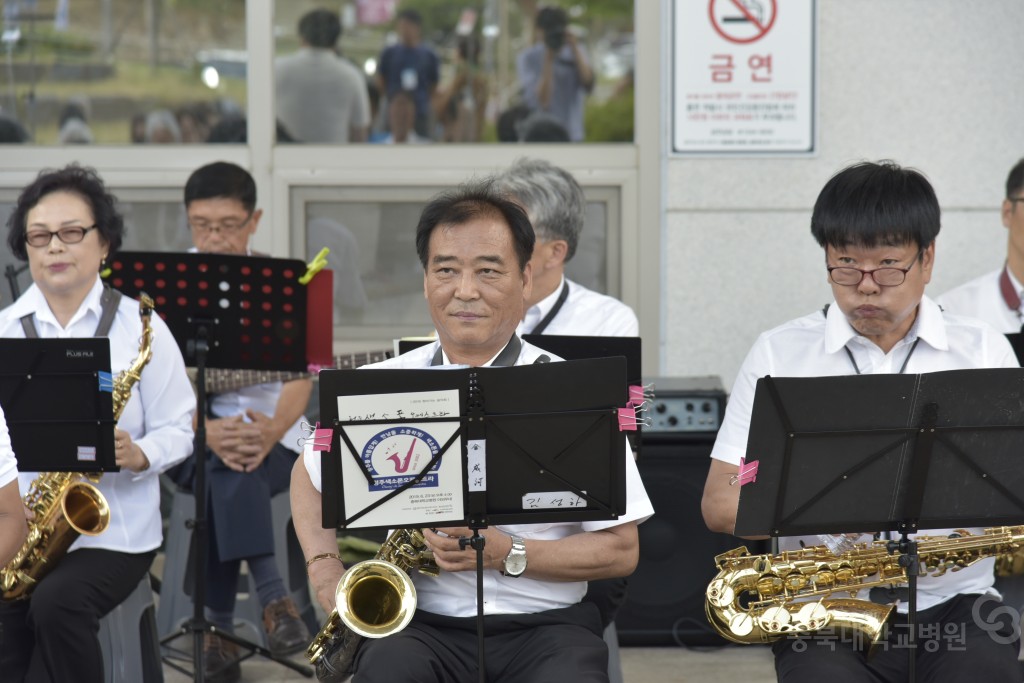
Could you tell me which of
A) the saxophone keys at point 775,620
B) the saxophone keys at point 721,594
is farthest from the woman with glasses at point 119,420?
the saxophone keys at point 775,620

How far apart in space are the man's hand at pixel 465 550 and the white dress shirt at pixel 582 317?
5.06 ft

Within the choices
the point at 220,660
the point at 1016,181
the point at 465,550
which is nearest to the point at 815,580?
the point at 465,550

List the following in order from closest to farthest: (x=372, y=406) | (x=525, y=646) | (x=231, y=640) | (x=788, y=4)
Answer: (x=372, y=406), (x=525, y=646), (x=231, y=640), (x=788, y=4)

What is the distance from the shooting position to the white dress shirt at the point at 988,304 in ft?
16.4

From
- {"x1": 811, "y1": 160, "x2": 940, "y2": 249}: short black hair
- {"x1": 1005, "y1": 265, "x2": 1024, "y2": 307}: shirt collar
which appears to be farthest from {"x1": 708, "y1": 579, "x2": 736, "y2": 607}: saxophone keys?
{"x1": 1005, "y1": 265, "x2": 1024, "y2": 307}: shirt collar

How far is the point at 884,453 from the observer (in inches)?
121

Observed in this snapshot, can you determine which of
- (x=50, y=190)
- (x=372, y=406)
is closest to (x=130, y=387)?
(x=50, y=190)

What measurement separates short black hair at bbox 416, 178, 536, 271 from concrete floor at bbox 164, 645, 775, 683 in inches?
89.8

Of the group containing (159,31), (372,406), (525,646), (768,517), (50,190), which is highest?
(159,31)

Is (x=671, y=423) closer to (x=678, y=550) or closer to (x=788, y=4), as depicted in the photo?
(x=678, y=550)

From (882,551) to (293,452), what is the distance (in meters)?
2.90

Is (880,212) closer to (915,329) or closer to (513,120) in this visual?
(915,329)

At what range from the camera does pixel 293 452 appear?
5.67m

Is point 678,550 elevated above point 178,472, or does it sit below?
below
